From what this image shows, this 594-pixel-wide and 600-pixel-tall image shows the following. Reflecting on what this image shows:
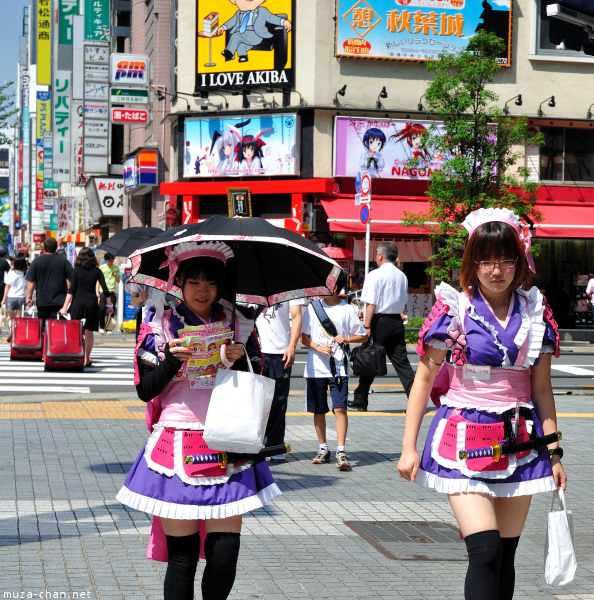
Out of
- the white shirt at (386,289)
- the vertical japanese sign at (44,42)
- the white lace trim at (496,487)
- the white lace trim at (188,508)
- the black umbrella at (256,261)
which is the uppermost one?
the vertical japanese sign at (44,42)

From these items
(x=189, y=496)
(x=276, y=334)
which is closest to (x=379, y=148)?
(x=276, y=334)

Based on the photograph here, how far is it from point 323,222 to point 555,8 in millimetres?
18297

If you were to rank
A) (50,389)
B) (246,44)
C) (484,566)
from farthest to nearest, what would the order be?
(246,44), (50,389), (484,566)

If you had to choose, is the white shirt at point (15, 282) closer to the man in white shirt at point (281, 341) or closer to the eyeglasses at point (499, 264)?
the man in white shirt at point (281, 341)

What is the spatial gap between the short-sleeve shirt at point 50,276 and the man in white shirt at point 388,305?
6.57m

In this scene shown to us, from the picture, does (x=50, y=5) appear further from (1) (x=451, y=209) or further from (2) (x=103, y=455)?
(2) (x=103, y=455)

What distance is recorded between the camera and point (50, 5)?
73.2 m

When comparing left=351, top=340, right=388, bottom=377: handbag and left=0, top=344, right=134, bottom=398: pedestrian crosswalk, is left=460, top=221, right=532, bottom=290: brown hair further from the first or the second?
left=0, top=344, right=134, bottom=398: pedestrian crosswalk

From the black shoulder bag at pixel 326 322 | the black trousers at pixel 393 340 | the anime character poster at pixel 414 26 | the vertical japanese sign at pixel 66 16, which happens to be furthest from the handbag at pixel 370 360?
the vertical japanese sign at pixel 66 16

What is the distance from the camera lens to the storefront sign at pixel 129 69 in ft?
103

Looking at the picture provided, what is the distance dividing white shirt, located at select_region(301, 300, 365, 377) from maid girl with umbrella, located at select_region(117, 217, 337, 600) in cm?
445

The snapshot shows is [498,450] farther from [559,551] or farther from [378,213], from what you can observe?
[378,213]

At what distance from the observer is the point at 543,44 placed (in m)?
28.8

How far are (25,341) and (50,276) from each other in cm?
181
